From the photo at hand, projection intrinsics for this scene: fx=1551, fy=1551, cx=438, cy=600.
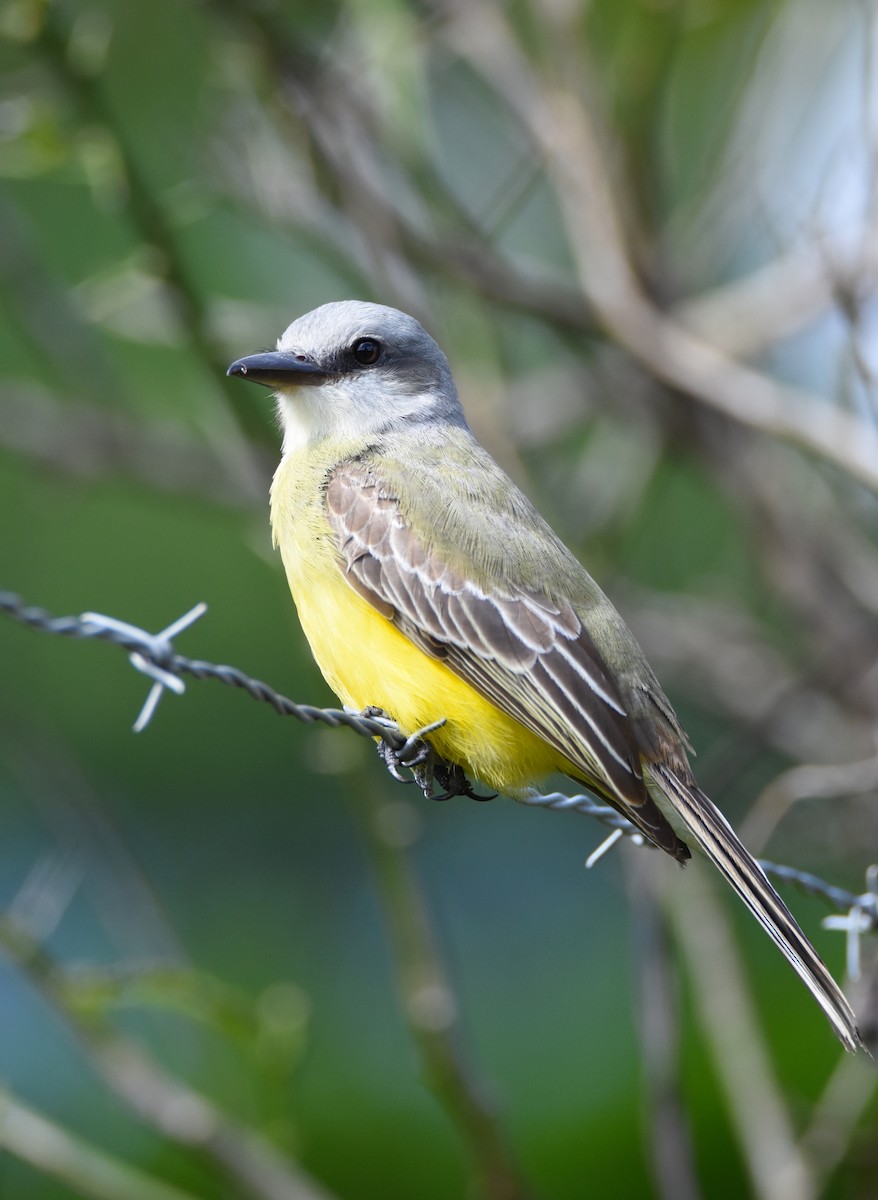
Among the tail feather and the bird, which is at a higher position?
the bird

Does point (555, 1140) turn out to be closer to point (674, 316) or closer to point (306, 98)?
point (674, 316)

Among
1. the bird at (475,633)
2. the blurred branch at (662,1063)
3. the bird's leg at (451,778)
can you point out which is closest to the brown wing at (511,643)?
the bird at (475,633)

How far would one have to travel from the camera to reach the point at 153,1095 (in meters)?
4.17

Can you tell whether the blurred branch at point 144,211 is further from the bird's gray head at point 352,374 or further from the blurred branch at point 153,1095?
the blurred branch at point 153,1095

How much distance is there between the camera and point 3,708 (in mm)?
4996

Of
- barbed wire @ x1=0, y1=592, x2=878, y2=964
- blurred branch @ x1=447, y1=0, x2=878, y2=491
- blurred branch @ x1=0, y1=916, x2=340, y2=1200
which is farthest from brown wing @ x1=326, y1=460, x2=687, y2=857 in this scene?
blurred branch @ x1=447, y1=0, x2=878, y2=491

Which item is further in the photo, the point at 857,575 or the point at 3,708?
the point at 857,575

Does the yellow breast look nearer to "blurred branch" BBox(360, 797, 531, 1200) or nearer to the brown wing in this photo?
the brown wing

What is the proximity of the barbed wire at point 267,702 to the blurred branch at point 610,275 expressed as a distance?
5.50ft

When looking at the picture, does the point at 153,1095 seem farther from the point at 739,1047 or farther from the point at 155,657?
the point at 739,1047

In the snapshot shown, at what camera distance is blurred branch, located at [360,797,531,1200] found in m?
4.48

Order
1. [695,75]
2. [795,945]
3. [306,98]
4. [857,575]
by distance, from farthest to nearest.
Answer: [695,75] < [857,575] < [306,98] < [795,945]

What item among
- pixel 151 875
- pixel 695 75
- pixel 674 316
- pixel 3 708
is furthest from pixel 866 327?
pixel 151 875

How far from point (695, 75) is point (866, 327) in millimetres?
4077
